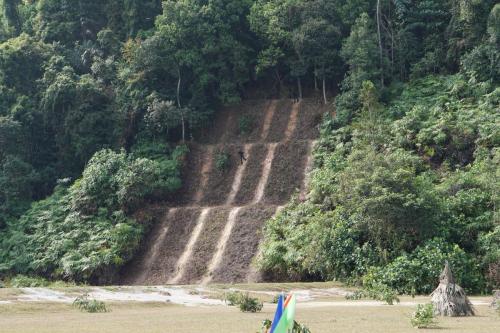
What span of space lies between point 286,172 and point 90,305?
2029cm

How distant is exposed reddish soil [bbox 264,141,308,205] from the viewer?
3525cm

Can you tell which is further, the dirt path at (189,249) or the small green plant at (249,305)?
the dirt path at (189,249)

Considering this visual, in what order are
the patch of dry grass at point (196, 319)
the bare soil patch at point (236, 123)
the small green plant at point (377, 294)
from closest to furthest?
the patch of dry grass at point (196, 319)
the small green plant at point (377, 294)
the bare soil patch at point (236, 123)

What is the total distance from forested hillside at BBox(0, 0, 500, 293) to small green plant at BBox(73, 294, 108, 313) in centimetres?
947

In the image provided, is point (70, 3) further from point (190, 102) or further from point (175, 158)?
point (175, 158)

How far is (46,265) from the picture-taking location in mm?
32688

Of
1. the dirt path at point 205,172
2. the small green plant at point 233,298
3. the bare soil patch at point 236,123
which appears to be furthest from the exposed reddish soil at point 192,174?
the small green plant at point 233,298

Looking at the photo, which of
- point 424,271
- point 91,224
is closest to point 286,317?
point 424,271

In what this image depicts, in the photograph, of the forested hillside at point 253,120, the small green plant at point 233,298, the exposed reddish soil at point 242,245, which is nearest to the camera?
the small green plant at point 233,298

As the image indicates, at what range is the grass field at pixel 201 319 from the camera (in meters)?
13.4

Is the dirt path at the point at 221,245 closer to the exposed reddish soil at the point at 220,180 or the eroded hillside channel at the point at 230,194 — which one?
the eroded hillside channel at the point at 230,194

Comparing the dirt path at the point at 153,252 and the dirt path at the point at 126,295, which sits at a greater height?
the dirt path at the point at 153,252

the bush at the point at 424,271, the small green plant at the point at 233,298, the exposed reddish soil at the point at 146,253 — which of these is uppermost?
the exposed reddish soil at the point at 146,253

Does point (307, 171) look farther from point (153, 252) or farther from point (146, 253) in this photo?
point (146, 253)
